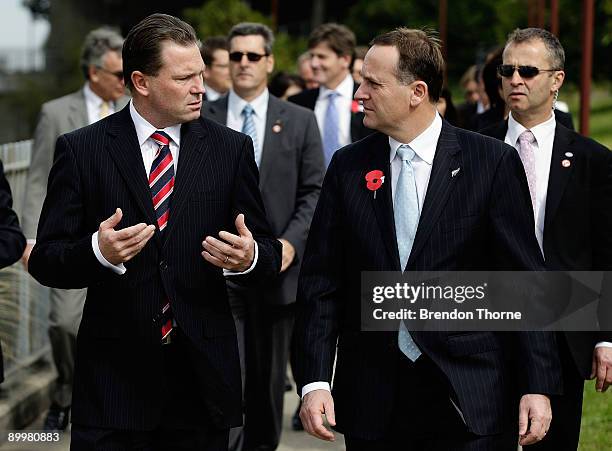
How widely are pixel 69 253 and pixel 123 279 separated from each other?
25 cm

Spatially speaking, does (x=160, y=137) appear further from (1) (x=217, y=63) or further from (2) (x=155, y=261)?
(1) (x=217, y=63)

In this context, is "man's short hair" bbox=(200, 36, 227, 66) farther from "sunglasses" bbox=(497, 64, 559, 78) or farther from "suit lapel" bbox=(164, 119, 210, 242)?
"suit lapel" bbox=(164, 119, 210, 242)

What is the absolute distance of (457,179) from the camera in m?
4.60

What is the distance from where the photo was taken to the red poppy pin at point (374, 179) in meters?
4.68

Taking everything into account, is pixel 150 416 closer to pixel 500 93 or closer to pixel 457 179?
pixel 457 179

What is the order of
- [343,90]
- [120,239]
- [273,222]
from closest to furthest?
[120,239]
[273,222]
[343,90]

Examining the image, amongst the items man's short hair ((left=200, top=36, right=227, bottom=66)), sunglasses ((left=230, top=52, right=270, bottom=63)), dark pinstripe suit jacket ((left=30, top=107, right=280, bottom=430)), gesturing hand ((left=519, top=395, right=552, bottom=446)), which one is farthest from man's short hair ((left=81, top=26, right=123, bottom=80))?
gesturing hand ((left=519, top=395, right=552, bottom=446))

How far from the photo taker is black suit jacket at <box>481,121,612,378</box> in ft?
18.1

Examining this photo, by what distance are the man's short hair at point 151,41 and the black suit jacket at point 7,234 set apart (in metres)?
0.84

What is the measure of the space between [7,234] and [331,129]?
4.11 m

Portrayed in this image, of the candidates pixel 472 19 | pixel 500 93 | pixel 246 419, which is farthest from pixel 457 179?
pixel 472 19

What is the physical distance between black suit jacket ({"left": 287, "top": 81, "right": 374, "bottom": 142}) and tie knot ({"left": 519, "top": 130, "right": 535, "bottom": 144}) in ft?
9.26

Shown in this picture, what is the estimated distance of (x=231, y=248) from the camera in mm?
4562

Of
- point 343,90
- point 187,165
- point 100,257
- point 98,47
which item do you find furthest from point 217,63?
point 100,257
